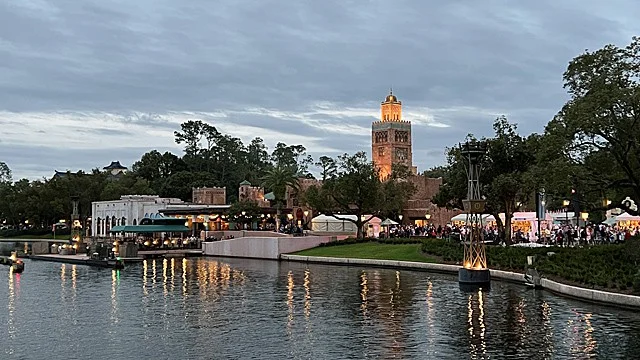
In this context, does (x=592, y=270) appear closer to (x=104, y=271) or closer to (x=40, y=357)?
(x=40, y=357)

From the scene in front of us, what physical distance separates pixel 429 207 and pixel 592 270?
56.8m

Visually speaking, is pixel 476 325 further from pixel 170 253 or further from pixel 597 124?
pixel 170 253

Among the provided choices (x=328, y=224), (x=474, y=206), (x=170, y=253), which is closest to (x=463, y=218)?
(x=328, y=224)

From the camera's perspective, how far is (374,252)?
209ft

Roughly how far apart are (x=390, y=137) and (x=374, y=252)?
95812mm

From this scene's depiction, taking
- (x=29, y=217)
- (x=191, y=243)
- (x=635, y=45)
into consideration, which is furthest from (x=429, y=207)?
(x=29, y=217)

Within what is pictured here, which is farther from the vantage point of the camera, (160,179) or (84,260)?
(160,179)

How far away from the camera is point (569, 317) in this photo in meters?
31.0

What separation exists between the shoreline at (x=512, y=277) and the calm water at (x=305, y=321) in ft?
2.43

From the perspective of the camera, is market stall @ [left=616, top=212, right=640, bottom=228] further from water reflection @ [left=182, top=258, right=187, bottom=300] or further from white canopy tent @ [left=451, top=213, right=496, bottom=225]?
water reflection @ [left=182, top=258, right=187, bottom=300]

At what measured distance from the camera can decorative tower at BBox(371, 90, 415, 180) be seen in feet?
517

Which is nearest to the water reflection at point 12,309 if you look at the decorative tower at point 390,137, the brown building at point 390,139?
the brown building at point 390,139

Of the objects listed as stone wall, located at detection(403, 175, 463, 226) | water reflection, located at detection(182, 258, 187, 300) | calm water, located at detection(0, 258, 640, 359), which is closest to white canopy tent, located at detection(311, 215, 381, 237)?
stone wall, located at detection(403, 175, 463, 226)

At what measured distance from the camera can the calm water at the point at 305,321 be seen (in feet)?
84.0
